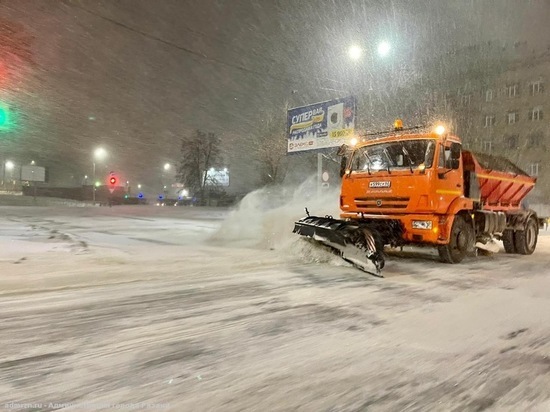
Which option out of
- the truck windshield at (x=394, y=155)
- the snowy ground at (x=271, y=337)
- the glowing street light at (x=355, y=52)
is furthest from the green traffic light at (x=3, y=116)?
the glowing street light at (x=355, y=52)

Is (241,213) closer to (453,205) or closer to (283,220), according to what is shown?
(283,220)

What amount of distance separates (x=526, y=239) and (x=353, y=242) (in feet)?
21.0

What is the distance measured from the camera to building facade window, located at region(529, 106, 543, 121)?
49356 mm

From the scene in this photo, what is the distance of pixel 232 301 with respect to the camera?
624 centimetres

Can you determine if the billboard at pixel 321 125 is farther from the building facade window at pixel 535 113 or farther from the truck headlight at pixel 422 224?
the building facade window at pixel 535 113

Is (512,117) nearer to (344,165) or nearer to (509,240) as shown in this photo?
(509,240)

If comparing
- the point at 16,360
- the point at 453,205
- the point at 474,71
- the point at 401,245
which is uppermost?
the point at 474,71

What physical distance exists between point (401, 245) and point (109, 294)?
5.90m

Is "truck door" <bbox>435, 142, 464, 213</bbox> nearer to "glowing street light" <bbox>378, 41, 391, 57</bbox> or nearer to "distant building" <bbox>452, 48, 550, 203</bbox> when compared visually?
"glowing street light" <bbox>378, 41, 391, 57</bbox>

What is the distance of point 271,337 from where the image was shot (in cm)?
469

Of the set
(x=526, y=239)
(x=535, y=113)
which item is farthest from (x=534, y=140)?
(x=526, y=239)

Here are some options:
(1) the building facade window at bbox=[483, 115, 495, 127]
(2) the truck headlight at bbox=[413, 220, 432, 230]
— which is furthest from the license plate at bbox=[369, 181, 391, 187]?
(1) the building facade window at bbox=[483, 115, 495, 127]

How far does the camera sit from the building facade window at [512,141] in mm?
51875

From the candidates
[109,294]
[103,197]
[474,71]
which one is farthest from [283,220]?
[103,197]
